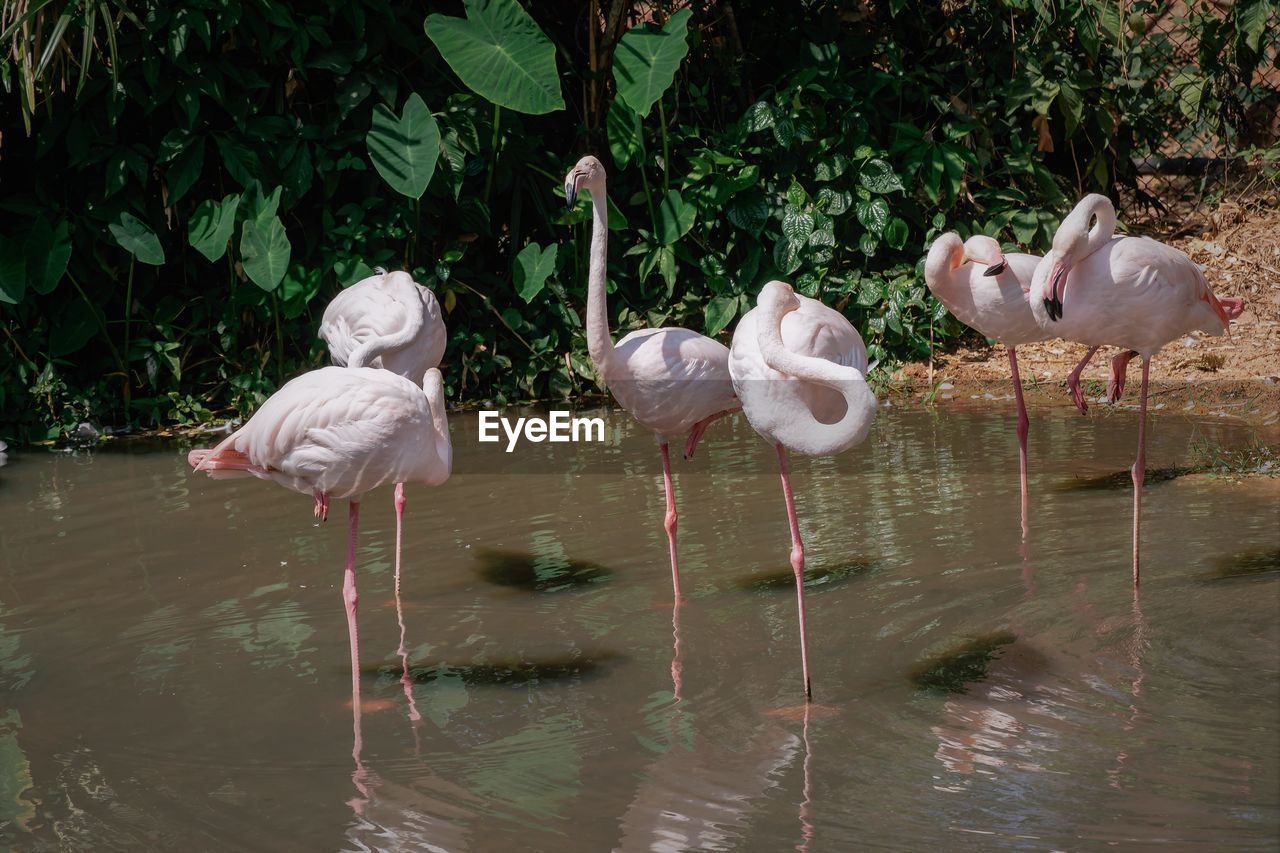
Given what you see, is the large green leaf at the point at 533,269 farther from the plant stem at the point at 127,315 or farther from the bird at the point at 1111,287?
the bird at the point at 1111,287

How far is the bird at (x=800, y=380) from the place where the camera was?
11.6 feet

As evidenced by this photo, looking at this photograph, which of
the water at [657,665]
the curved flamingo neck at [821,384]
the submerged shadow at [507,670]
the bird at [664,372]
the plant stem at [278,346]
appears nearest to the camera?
the water at [657,665]

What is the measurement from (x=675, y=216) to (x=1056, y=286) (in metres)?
3.54

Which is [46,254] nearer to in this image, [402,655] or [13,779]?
[402,655]

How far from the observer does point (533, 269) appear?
25.2 ft

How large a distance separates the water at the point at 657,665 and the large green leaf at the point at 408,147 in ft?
6.16

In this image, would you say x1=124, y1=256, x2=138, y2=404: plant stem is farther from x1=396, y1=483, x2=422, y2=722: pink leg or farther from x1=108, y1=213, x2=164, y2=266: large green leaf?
x1=396, y1=483, x2=422, y2=722: pink leg

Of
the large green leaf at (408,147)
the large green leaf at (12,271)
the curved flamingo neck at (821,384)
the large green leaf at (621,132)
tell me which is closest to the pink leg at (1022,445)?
the curved flamingo neck at (821,384)

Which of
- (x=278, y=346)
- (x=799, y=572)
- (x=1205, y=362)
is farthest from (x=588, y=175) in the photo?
(x=1205, y=362)

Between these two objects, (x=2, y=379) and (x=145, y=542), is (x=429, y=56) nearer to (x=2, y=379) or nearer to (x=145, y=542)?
(x=2, y=379)

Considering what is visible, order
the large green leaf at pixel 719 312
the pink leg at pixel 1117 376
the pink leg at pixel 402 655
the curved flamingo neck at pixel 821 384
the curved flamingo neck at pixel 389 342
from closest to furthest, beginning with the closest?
the curved flamingo neck at pixel 821 384 < the pink leg at pixel 402 655 < the curved flamingo neck at pixel 389 342 < the pink leg at pixel 1117 376 < the large green leaf at pixel 719 312

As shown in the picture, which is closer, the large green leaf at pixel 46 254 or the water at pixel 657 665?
the water at pixel 657 665

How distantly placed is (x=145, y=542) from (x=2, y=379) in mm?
2457

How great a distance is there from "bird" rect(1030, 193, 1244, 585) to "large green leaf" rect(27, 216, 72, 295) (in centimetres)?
516
